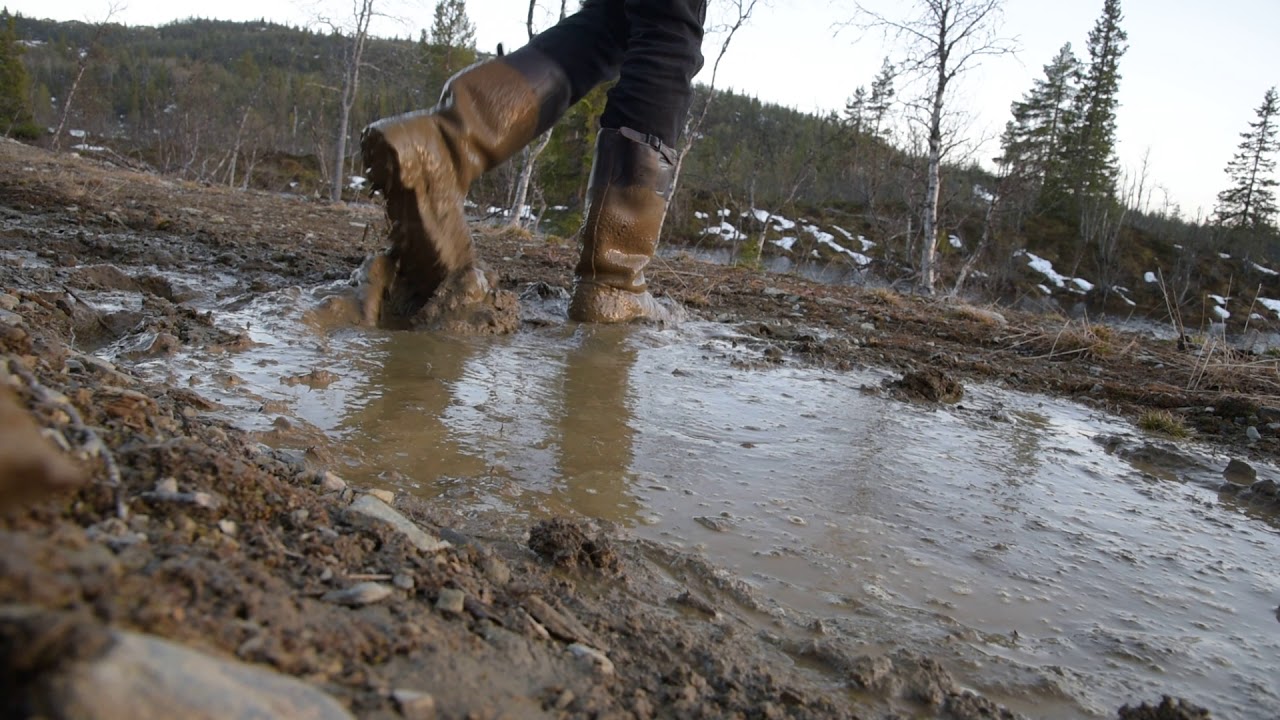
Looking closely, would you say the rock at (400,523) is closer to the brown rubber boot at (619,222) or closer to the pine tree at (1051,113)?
the brown rubber boot at (619,222)

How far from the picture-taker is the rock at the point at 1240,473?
2.06m

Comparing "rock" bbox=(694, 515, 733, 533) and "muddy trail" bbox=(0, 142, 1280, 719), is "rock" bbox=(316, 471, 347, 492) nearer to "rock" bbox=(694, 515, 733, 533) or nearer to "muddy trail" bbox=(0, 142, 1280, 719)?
"muddy trail" bbox=(0, 142, 1280, 719)

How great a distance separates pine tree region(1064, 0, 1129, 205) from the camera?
→ 38906 mm

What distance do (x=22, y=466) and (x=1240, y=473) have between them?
103 inches

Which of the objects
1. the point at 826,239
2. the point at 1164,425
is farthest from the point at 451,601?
the point at 826,239

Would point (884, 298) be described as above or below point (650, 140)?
below

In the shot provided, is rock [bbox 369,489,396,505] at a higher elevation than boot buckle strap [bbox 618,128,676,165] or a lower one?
lower

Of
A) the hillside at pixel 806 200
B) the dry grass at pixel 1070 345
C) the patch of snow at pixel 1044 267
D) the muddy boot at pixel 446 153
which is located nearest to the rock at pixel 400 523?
the muddy boot at pixel 446 153

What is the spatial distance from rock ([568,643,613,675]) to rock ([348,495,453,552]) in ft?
0.80

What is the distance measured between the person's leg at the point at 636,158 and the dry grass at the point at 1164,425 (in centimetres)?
187

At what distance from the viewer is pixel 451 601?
32.2 inches

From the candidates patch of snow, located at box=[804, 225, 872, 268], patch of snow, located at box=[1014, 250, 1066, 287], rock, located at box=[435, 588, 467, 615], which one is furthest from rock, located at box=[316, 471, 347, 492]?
patch of snow, located at box=[804, 225, 872, 268]

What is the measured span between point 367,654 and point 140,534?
23cm

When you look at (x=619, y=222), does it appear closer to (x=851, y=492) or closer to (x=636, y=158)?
(x=636, y=158)
